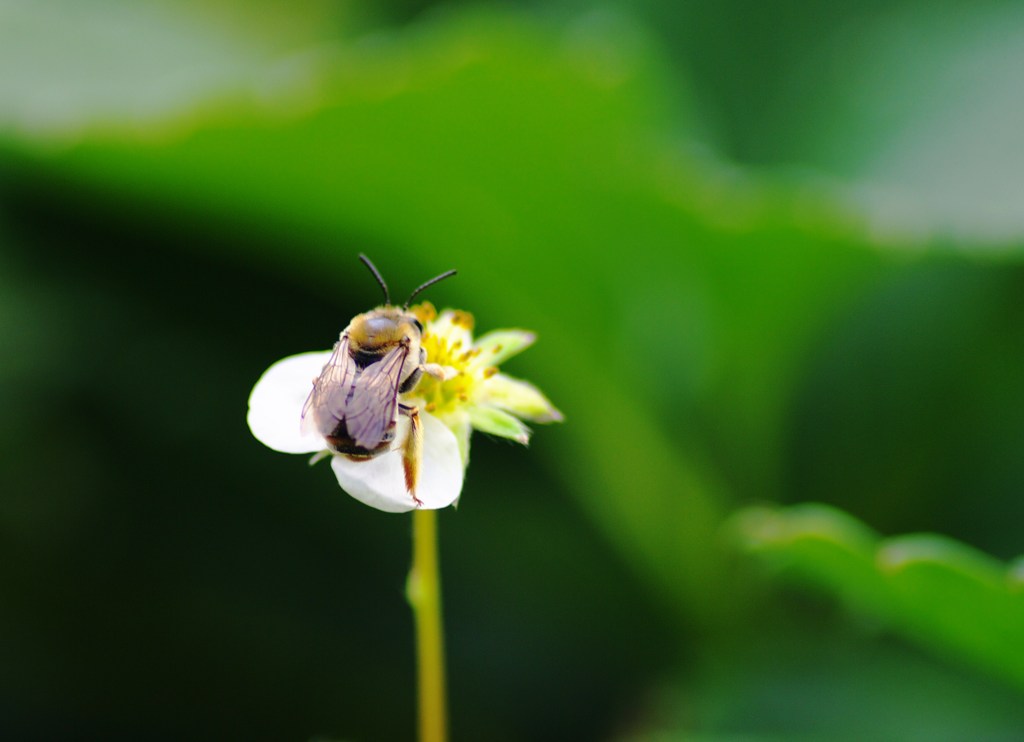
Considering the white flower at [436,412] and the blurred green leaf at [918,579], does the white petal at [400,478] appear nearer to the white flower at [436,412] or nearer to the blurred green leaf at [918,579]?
the white flower at [436,412]

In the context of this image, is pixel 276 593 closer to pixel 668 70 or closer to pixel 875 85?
pixel 668 70

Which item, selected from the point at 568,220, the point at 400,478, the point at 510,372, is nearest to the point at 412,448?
the point at 400,478

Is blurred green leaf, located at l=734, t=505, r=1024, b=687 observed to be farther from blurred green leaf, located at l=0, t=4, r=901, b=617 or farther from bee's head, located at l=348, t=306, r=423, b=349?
blurred green leaf, located at l=0, t=4, r=901, b=617

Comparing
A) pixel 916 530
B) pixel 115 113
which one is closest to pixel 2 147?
pixel 115 113

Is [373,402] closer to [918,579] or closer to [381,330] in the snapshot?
[381,330]

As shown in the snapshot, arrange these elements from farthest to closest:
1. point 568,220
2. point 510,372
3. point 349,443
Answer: point 510,372, point 568,220, point 349,443

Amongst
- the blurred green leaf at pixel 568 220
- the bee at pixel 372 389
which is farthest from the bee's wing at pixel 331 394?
the blurred green leaf at pixel 568 220
